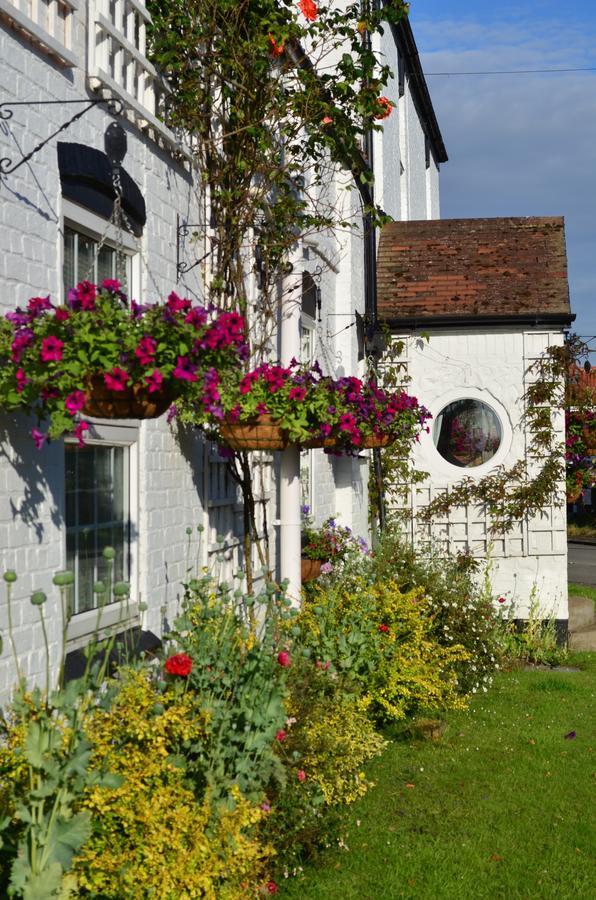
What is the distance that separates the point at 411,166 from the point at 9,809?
17283 mm

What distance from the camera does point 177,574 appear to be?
6605 mm

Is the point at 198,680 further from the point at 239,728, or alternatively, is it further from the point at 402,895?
the point at 402,895

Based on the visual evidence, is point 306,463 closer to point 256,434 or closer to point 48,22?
point 256,434

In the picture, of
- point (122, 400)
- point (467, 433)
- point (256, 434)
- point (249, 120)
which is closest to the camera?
point (122, 400)

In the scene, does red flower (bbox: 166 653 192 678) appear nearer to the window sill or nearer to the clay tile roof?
the window sill

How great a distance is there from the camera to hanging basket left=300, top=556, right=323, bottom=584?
9.03 metres

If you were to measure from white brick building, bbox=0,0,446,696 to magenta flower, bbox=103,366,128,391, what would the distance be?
20.9 inches

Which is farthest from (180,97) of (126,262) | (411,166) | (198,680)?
(411,166)

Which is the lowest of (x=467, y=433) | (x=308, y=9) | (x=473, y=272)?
(x=467, y=433)

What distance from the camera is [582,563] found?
23641 millimetres

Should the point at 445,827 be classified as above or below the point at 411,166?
below

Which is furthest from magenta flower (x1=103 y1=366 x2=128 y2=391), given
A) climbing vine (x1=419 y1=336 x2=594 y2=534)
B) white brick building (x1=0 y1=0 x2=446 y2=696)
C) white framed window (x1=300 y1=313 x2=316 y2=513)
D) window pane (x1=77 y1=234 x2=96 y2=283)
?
climbing vine (x1=419 y1=336 x2=594 y2=534)

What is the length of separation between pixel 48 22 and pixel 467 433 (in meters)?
8.70

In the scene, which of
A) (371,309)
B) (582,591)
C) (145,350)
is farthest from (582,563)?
(145,350)
